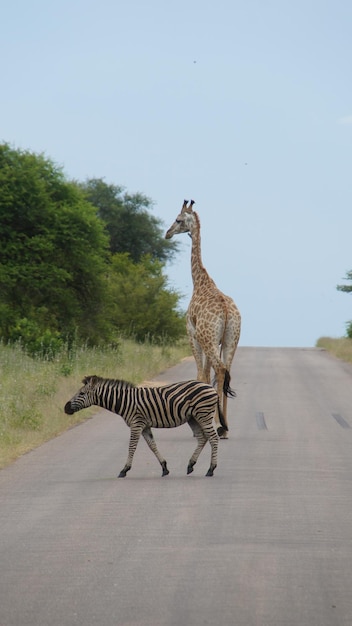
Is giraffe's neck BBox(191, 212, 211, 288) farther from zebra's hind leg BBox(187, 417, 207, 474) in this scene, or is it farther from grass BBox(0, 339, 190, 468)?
zebra's hind leg BBox(187, 417, 207, 474)

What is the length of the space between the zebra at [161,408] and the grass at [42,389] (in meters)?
1.75

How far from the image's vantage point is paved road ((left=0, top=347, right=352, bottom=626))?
6.95 m

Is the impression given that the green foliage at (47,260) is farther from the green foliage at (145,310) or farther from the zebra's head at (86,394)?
the zebra's head at (86,394)

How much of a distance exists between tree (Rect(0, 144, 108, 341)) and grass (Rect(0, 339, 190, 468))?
9.82ft

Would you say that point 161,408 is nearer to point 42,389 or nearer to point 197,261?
point 197,261

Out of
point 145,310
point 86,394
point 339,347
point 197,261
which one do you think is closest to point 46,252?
point 145,310

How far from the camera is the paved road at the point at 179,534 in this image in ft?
22.8

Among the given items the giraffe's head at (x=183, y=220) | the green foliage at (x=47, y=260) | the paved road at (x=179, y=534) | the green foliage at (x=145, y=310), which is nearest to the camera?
the paved road at (x=179, y=534)

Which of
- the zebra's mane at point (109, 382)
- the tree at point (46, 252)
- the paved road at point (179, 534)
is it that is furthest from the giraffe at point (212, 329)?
the tree at point (46, 252)

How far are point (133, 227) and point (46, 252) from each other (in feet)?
116

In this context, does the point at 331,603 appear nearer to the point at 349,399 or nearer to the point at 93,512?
the point at 93,512

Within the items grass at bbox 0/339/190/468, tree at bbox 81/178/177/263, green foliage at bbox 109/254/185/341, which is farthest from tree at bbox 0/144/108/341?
tree at bbox 81/178/177/263

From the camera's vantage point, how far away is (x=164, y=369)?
3419 centimetres

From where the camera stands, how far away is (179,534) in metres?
9.36
